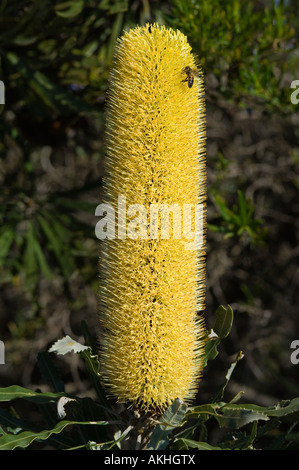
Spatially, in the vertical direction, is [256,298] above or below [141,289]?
below

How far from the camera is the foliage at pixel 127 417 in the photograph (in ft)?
4.70

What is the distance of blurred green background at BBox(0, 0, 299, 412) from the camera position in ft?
7.57

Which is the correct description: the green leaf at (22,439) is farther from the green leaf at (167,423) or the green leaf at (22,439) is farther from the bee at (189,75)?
the bee at (189,75)

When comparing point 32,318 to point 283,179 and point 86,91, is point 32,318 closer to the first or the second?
point 86,91

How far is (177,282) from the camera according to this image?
4.66ft

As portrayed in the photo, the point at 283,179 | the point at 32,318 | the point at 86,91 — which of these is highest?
the point at 86,91

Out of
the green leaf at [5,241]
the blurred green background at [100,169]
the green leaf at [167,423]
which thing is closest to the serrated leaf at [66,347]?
the green leaf at [167,423]

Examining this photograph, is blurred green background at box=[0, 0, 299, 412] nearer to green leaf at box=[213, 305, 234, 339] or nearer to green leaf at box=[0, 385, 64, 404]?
green leaf at box=[213, 305, 234, 339]

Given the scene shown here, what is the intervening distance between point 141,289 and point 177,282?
0.33ft

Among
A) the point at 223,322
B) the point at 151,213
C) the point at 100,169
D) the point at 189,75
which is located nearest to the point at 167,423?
the point at 223,322

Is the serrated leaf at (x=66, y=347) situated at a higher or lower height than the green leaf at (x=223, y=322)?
lower

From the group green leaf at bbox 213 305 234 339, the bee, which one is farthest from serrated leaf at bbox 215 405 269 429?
the bee

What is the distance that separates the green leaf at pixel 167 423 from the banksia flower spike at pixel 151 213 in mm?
40

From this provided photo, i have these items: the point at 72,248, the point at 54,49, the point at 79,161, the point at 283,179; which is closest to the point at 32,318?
the point at 72,248
